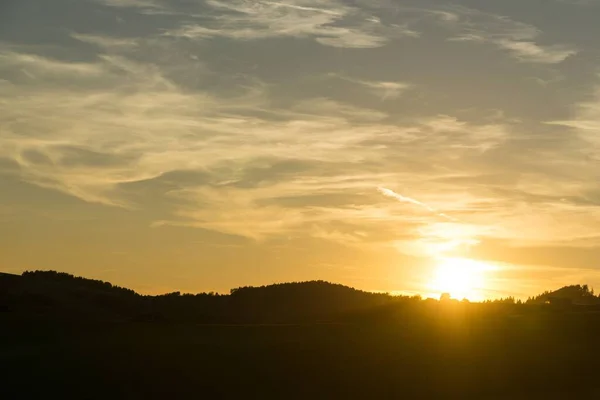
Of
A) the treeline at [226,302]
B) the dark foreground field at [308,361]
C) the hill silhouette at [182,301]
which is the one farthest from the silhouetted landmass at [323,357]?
the hill silhouette at [182,301]

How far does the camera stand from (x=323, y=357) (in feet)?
77.0

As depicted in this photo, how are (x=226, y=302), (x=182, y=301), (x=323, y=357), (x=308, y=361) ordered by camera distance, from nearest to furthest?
(x=308, y=361), (x=323, y=357), (x=182, y=301), (x=226, y=302)

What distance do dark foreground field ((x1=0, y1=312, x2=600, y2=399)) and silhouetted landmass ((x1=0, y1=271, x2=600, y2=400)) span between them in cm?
3

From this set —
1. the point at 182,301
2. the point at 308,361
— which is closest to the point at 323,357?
the point at 308,361

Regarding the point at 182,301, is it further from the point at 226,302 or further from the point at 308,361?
the point at 308,361

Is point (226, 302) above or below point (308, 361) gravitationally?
above

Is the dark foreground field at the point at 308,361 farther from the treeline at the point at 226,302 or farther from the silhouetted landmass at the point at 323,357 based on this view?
the treeline at the point at 226,302

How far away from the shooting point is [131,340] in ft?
81.1

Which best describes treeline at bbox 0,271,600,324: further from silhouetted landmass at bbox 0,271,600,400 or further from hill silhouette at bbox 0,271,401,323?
silhouetted landmass at bbox 0,271,600,400

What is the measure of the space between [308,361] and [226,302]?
17.6m

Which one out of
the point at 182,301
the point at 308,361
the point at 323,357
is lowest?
the point at 308,361

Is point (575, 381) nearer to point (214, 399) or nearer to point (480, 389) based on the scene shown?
point (480, 389)

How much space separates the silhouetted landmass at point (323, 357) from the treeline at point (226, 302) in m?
2.00

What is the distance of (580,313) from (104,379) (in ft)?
45.8
